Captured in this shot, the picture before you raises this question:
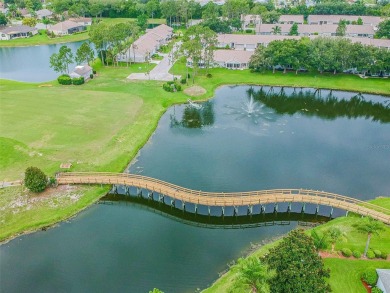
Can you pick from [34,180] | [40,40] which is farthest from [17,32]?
[34,180]

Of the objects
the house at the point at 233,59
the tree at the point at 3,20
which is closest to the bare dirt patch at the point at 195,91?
the house at the point at 233,59

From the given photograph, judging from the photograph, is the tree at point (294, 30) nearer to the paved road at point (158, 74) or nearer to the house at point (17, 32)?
the paved road at point (158, 74)

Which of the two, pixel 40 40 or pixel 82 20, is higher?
pixel 82 20

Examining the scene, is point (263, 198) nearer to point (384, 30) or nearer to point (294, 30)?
point (294, 30)

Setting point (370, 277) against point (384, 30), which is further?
point (384, 30)

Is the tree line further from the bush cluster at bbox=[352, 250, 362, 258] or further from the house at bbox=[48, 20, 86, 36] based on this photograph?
the house at bbox=[48, 20, 86, 36]

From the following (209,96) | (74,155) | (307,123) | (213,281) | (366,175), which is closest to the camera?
(213,281)

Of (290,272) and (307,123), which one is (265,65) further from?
(290,272)

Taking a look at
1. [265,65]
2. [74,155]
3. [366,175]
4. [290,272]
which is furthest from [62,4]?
[290,272]
